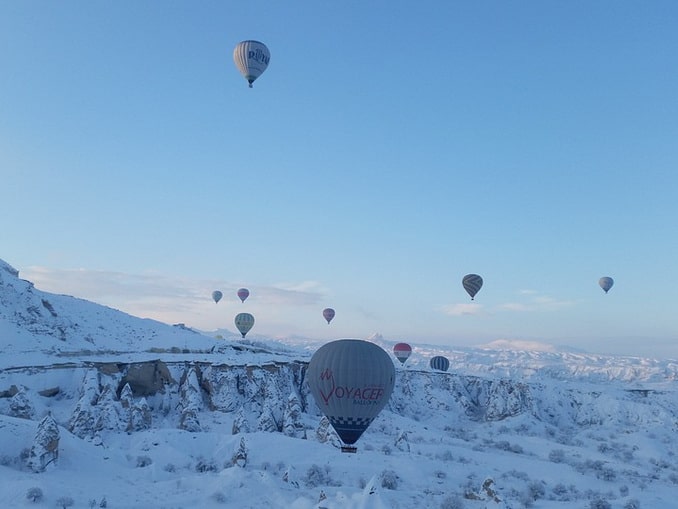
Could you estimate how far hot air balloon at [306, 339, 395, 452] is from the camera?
29.6 m

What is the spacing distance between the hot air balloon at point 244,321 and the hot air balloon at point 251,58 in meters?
46.4

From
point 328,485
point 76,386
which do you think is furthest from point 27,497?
point 76,386

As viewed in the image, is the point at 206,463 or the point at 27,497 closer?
the point at 27,497

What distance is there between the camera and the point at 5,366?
4738 centimetres

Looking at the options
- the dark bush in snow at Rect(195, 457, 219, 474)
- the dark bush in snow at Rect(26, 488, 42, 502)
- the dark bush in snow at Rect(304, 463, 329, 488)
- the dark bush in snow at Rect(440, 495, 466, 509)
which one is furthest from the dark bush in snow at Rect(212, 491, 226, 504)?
the dark bush in snow at Rect(440, 495, 466, 509)

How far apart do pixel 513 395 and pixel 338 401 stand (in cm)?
4274

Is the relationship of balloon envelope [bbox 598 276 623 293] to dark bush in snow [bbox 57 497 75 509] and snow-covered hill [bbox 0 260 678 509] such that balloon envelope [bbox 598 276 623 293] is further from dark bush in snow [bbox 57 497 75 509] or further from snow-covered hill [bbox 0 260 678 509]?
dark bush in snow [bbox 57 497 75 509]

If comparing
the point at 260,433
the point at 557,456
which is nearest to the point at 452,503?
the point at 260,433

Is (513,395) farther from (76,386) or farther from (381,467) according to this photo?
(76,386)

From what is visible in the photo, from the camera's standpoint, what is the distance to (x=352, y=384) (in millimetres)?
29578

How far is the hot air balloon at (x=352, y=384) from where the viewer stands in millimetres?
29594

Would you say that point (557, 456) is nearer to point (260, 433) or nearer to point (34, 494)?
point (260, 433)

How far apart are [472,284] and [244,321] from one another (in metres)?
38.2

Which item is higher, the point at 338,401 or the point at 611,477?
the point at 338,401
